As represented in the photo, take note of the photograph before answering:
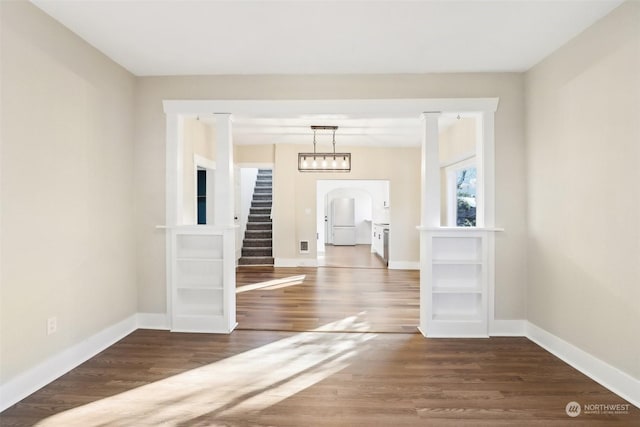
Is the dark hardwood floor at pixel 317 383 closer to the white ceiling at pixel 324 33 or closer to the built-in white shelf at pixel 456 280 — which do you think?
the built-in white shelf at pixel 456 280

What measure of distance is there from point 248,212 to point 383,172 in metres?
4.00

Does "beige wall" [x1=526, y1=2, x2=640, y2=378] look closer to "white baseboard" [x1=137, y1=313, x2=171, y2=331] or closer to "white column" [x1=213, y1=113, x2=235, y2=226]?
"white column" [x1=213, y1=113, x2=235, y2=226]

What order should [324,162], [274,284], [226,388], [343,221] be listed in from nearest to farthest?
[226,388] → [274,284] → [324,162] → [343,221]

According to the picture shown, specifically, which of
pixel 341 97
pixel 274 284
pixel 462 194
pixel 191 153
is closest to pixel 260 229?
pixel 274 284

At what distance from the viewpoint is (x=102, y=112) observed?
3039 mm

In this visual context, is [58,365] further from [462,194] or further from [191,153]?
[462,194]

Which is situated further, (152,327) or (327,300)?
(327,300)

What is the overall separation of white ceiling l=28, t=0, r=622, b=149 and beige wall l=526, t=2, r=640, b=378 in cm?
28

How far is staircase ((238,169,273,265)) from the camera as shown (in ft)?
25.7

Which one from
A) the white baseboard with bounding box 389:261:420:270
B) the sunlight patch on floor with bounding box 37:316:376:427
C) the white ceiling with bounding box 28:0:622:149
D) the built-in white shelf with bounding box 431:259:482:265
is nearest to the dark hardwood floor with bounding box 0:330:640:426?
the sunlight patch on floor with bounding box 37:316:376:427

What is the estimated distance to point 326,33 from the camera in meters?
2.66

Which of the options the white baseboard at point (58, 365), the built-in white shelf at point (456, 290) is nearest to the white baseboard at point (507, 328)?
the built-in white shelf at point (456, 290)

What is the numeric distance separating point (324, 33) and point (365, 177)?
15.8ft

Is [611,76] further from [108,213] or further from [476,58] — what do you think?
[108,213]
